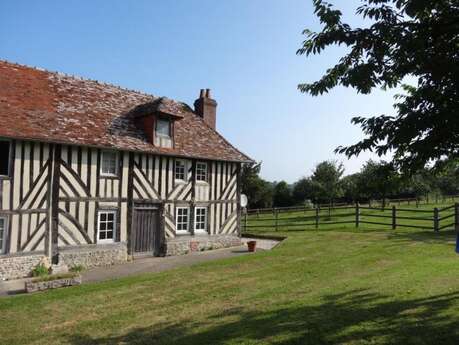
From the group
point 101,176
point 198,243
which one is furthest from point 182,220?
point 101,176

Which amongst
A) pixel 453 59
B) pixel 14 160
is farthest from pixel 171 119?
pixel 453 59

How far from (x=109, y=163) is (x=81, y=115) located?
228 centimetres

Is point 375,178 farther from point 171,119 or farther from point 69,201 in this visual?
point 171,119

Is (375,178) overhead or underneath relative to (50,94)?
underneath

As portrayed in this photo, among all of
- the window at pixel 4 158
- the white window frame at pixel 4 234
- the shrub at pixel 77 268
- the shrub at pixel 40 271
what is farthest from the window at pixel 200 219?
the window at pixel 4 158

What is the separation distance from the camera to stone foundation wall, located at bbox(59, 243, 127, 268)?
14.2m

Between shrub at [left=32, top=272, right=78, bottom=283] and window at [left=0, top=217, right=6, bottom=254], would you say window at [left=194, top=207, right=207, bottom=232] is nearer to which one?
shrub at [left=32, top=272, right=78, bottom=283]

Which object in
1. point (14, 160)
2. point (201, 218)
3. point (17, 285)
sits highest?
point (14, 160)

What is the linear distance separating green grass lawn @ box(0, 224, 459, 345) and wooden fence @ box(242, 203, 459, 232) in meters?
Result: 4.69

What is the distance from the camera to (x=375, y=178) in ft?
19.3

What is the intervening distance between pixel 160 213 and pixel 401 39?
45.2 ft

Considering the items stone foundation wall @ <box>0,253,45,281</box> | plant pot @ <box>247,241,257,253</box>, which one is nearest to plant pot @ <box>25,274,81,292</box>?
stone foundation wall @ <box>0,253,45,281</box>

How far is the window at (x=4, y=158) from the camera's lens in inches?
507

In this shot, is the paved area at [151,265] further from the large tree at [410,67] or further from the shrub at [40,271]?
the large tree at [410,67]
